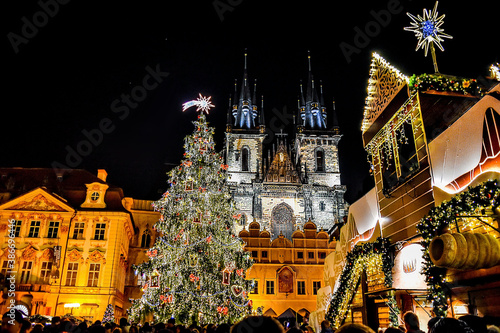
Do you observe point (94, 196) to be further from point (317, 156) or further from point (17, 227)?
point (317, 156)

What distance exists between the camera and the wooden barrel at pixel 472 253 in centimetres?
622

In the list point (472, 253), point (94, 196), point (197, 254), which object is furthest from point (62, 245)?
point (472, 253)

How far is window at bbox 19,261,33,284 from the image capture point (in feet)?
78.3

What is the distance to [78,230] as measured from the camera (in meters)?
26.0

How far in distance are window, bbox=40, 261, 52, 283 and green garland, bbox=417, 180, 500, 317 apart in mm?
24107

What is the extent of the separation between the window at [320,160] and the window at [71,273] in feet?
102

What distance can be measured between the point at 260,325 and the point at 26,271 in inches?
1062

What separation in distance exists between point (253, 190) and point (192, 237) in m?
27.0

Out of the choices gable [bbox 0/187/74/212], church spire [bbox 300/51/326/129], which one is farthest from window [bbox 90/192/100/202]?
church spire [bbox 300/51/326/129]

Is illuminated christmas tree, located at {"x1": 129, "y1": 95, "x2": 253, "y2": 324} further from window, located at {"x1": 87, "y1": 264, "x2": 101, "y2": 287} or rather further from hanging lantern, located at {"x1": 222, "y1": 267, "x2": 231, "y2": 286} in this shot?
window, located at {"x1": 87, "y1": 264, "x2": 101, "y2": 287}

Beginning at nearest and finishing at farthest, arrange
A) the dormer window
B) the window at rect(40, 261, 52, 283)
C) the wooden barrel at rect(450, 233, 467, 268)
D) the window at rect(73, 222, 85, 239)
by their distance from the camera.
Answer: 1. the wooden barrel at rect(450, 233, 467, 268)
2. the window at rect(40, 261, 52, 283)
3. the window at rect(73, 222, 85, 239)
4. the dormer window

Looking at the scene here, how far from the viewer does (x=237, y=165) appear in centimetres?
4684

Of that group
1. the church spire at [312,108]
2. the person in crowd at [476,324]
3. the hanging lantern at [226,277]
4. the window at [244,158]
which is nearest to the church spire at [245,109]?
the window at [244,158]

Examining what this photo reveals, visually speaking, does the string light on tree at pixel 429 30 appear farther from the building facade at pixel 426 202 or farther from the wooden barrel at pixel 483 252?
the wooden barrel at pixel 483 252
